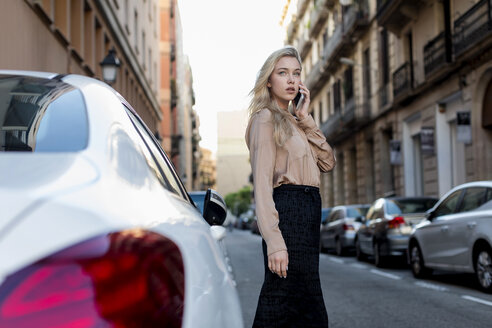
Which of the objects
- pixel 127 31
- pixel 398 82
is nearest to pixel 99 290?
pixel 398 82

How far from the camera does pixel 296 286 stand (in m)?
3.30

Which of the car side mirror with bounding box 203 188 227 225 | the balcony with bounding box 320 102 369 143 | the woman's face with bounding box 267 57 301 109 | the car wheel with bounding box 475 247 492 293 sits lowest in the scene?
the car wheel with bounding box 475 247 492 293

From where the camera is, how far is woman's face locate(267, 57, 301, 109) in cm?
364

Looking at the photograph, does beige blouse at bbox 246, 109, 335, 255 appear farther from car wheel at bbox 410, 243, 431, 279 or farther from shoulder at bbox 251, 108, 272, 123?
car wheel at bbox 410, 243, 431, 279

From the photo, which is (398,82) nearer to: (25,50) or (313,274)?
(25,50)

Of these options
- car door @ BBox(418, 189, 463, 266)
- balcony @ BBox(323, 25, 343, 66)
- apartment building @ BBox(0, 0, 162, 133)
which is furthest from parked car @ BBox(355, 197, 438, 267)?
balcony @ BBox(323, 25, 343, 66)

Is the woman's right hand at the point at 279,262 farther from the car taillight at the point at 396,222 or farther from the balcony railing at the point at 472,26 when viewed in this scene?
the balcony railing at the point at 472,26

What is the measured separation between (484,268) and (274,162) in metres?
6.52

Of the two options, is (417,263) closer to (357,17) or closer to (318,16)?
(357,17)

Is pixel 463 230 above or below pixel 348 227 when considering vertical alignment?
above

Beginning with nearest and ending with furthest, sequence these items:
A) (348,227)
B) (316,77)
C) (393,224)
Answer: (393,224)
(348,227)
(316,77)

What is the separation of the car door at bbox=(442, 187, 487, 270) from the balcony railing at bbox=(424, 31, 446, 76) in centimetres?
1116

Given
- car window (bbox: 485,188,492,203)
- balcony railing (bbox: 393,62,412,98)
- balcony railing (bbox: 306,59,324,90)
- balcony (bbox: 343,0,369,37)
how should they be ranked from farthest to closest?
balcony railing (bbox: 306,59,324,90), balcony (bbox: 343,0,369,37), balcony railing (bbox: 393,62,412,98), car window (bbox: 485,188,492,203)

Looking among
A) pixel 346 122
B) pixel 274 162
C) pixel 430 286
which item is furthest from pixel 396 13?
pixel 274 162
